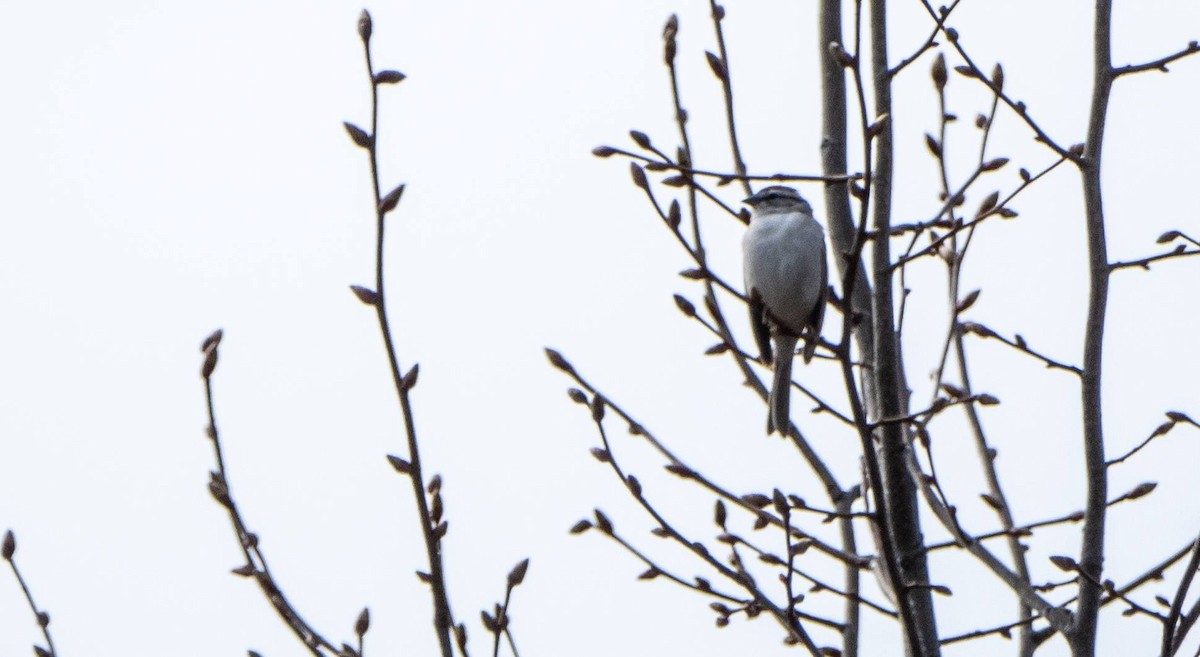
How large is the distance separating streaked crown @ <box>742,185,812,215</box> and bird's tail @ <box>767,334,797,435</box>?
1025mm

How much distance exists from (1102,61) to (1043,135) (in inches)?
11.8

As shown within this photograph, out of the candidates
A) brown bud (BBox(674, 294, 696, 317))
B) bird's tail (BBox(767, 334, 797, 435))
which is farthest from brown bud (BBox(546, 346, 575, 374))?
bird's tail (BBox(767, 334, 797, 435))

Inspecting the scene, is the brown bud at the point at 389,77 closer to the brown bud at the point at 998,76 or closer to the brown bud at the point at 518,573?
the brown bud at the point at 518,573

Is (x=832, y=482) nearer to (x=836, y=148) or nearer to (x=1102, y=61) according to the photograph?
(x=836, y=148)

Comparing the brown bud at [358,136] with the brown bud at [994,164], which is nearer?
the brown bud at [358,136]

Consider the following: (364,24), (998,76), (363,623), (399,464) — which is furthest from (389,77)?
(998,76)

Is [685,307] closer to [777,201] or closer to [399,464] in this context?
[399,464]

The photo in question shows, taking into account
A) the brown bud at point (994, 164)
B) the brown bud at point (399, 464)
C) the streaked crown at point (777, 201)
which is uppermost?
the streaked crown at point (777, 201)

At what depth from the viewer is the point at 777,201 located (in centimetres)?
683

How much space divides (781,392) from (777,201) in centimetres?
168

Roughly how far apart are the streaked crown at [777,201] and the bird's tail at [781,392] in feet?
3.36

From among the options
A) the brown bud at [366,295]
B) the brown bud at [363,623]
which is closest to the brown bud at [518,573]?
the brown bud at [363,623]

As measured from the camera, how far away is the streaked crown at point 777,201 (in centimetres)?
670

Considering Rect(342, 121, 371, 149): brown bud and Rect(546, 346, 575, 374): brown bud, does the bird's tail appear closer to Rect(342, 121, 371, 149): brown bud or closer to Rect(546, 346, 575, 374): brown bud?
Rect(546, 346, 575, 374): brown bud
